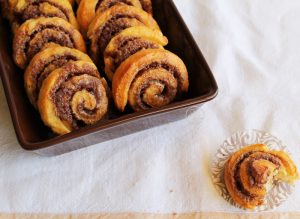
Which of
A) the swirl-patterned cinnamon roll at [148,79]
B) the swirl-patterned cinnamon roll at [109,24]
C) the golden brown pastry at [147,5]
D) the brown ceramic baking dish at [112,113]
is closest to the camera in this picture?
the brown ceramic baking dish at [112,113]

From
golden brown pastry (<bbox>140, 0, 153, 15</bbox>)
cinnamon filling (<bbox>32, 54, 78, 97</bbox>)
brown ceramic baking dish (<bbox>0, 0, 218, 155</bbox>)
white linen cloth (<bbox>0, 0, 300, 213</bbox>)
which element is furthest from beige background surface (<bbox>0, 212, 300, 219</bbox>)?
golden brown pastry (<bbox>140, 0, 153, 15</bbox>)

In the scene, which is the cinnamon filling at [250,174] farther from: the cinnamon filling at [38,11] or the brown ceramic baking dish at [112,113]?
the cinnamon filling at [38,11]

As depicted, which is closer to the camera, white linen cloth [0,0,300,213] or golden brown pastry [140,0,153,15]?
white linen cloth [0,0,300,213]

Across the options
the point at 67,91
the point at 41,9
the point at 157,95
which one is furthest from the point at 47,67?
the point at 157,95

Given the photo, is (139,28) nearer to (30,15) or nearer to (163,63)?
(163,63)

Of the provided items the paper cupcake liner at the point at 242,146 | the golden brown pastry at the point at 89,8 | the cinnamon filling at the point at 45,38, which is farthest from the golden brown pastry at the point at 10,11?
the paper cupcake liner at the point at 242,146

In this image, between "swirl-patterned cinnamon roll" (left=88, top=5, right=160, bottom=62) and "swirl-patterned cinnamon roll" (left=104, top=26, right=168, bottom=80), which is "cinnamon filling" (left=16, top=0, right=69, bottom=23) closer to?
"swirl-patterned cinnamon roll" (left=88, top=5, right=160, bottom=62)
